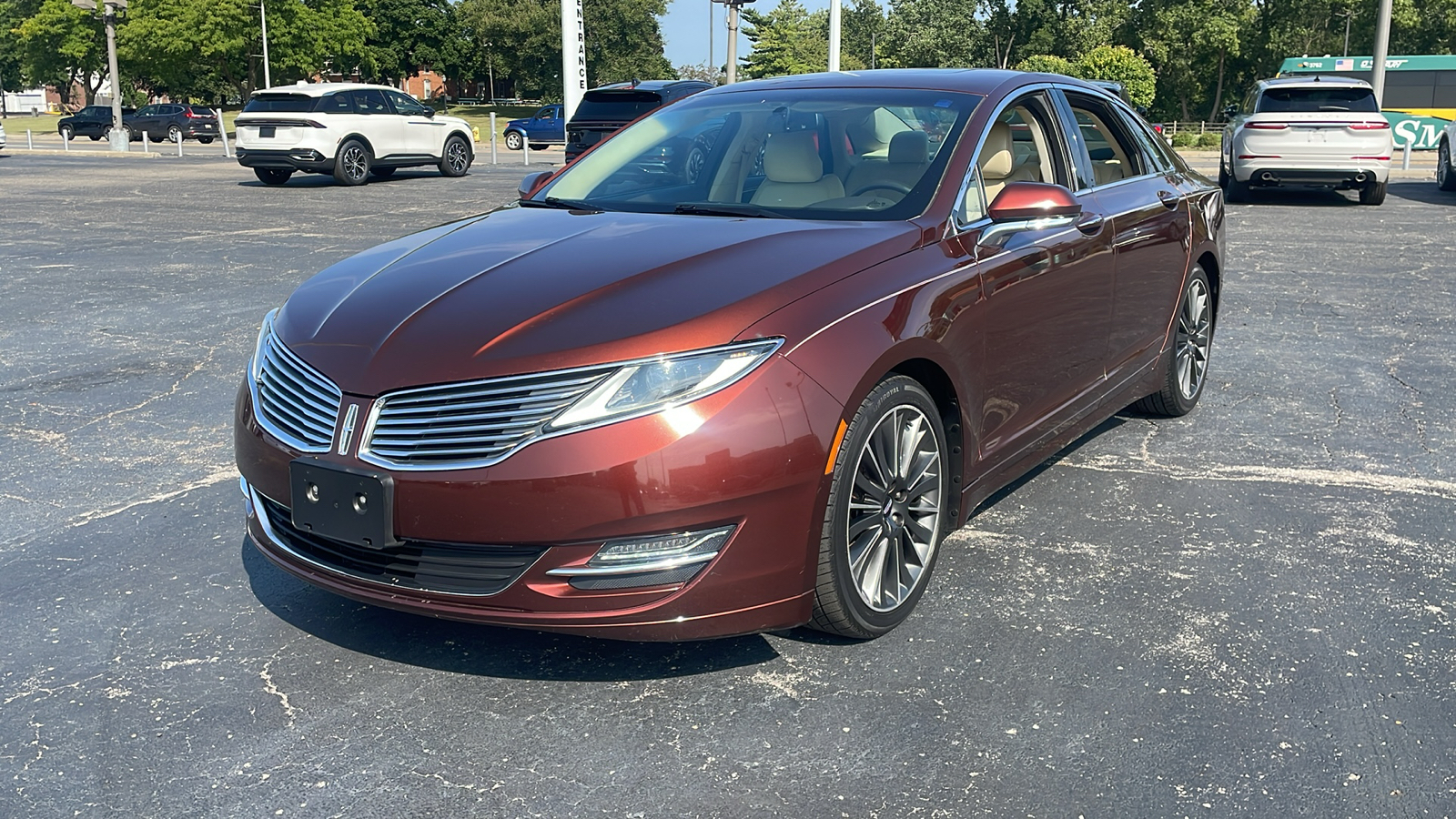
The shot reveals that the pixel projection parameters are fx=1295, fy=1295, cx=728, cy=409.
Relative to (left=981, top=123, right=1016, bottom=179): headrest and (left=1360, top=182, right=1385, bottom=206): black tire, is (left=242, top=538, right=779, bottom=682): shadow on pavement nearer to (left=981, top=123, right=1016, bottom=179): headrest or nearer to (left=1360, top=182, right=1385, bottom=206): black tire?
(left=981, top=123, right=1016, bottom=179): headrest

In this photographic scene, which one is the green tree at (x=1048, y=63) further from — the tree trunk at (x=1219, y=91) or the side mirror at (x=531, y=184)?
the side mirror at (x=531, y=184)

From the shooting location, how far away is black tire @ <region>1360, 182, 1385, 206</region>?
16.9 metres

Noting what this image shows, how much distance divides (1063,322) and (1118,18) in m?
84.2

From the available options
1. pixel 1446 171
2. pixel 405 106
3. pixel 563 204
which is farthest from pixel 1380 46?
pixel 563 204

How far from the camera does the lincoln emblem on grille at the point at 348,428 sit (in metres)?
3.15

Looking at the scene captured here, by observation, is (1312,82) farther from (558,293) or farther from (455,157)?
(558,293)

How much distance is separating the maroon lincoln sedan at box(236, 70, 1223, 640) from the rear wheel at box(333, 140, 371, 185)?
17127 millimetres

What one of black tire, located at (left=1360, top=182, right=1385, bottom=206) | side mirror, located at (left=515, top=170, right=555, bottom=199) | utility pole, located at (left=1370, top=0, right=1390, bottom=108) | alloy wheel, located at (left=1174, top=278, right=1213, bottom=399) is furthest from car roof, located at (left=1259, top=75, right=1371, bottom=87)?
side mirror, located at (left=515, top=170, right=555, bottom=199)

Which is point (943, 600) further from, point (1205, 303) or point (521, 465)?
point (1205, 303)

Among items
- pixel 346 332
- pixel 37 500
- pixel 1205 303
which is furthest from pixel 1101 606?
pixel 37 500

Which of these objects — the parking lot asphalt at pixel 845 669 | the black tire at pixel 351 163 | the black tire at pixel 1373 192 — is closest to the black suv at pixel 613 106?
the black tire at pixel 351 163

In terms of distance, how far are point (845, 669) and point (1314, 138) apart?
50.2ft

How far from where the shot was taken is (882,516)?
11.7 feet

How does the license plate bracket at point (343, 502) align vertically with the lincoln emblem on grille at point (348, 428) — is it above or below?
below
